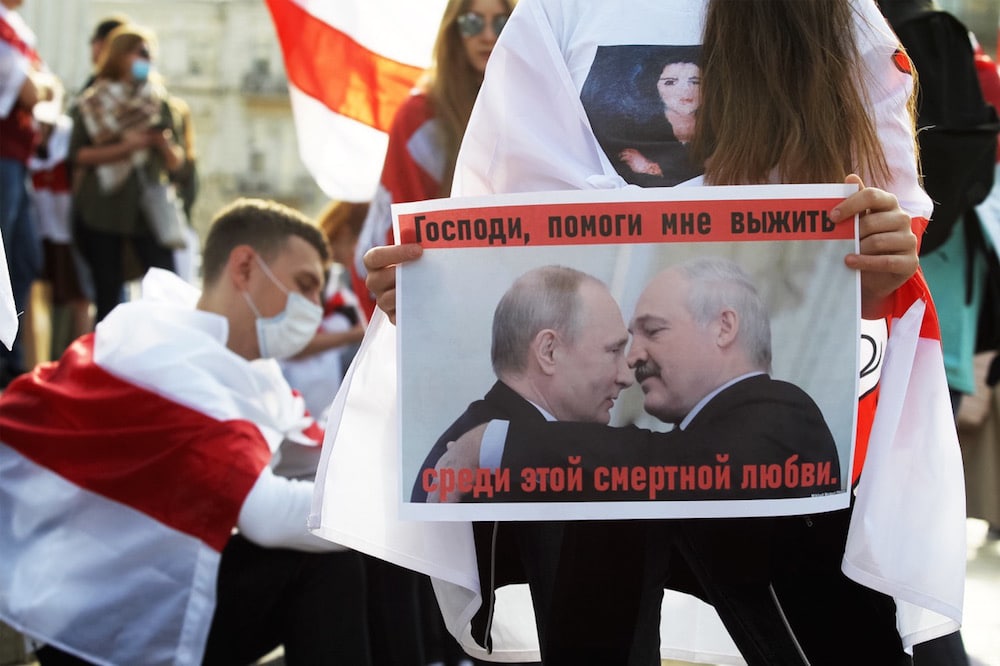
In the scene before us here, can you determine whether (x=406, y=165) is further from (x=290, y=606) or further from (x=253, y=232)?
(x=290, y=606)

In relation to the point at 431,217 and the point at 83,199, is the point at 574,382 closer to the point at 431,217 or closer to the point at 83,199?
the point at 431,217

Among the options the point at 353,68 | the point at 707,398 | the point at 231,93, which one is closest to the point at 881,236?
the point at 707,398

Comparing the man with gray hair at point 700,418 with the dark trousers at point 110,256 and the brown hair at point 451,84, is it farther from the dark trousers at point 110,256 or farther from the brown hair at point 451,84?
the dark trousers at point 110,256

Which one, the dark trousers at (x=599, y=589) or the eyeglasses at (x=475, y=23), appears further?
the eyeglasses at (x=475, y=23)

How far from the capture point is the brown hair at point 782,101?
1.95 metres

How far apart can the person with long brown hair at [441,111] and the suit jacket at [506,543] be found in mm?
1744

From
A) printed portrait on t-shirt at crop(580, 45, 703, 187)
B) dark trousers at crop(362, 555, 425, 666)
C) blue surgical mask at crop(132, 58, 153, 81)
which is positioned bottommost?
dark trousers at crop(362, 555, 425, 666)

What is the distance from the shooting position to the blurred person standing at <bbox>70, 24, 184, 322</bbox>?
6742mm

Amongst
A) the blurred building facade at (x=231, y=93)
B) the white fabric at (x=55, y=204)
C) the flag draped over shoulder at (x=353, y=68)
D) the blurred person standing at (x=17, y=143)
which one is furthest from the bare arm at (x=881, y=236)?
the blurred building facade at (x=231, y=93)

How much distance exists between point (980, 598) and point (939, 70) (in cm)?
185

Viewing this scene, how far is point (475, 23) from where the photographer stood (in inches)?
151

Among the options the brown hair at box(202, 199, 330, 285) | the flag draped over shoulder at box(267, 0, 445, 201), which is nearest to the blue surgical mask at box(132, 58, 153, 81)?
the flag draped over shoulder at box(267, 0, 445, 201)

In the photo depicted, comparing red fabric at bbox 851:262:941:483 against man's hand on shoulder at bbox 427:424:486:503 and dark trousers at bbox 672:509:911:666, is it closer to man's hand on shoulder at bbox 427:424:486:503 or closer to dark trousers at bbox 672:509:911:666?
dark trousers at bbox 672:509:911:666

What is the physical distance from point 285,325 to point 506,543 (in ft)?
5.55
